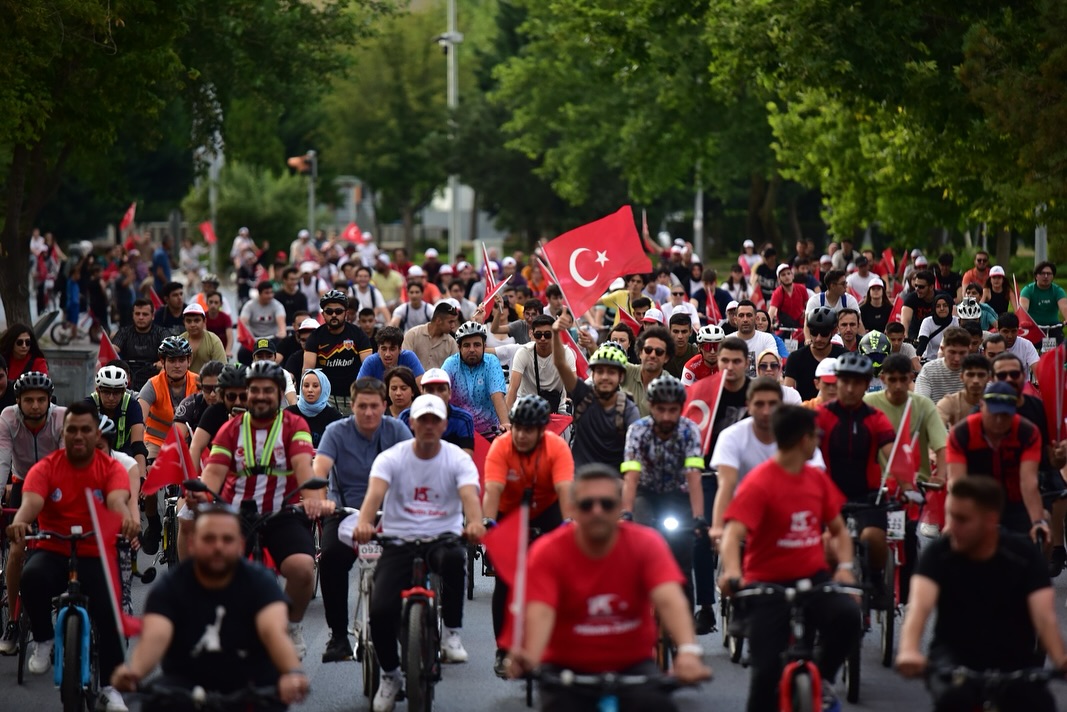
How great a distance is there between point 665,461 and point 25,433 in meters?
3.99

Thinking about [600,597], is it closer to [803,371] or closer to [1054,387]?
[1054,387]

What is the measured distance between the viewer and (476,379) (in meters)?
14.1

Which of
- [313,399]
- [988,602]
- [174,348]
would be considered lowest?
[988,602]

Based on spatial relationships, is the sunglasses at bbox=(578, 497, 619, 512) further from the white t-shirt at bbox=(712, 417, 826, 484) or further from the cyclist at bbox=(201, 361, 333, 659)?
the cyclist at bbox=(201, 361, 333, 659)

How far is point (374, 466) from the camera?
968cm

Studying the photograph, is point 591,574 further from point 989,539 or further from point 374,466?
point 374,466

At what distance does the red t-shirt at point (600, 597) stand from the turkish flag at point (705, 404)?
4.84 meters

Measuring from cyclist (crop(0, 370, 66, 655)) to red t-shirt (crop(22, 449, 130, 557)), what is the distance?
1103 mm

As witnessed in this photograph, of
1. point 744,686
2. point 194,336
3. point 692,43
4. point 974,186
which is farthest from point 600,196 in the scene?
point 744,686

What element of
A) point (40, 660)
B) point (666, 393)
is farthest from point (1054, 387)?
point (40, 660)

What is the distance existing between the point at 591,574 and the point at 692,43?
29.6 metres

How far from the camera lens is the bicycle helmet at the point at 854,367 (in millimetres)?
10086

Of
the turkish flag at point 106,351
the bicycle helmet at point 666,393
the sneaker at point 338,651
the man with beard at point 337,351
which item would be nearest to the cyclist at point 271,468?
the sneaker at point 338,651

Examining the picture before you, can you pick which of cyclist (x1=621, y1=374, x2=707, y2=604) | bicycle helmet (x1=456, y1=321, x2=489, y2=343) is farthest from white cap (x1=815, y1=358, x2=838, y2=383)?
bicycle helmet (x1=456, y1=321, x2=489, y2=343)
